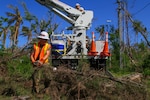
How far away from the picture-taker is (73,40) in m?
12.7

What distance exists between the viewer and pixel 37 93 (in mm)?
7062

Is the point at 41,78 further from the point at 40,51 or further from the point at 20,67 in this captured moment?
the point at 20,67

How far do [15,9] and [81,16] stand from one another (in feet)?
64.4

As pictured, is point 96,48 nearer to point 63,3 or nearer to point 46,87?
point 63,3

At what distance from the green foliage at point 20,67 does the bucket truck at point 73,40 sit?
1375mm

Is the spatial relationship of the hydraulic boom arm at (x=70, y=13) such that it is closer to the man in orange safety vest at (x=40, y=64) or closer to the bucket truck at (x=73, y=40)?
the bucket truck at (x=73, y=40)

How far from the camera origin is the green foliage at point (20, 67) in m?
9.28

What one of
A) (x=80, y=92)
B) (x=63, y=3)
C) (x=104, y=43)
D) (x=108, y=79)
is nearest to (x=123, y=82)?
(x=108, y=79)

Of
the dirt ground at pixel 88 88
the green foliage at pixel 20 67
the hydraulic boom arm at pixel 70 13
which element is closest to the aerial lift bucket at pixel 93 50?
the hydraulic boom arm at pixel 70 13

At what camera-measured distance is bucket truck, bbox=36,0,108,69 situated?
1195cm

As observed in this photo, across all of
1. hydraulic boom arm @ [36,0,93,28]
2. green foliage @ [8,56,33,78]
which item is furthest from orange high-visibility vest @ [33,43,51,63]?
hydraulic boom arm @ [36,0,93,28]

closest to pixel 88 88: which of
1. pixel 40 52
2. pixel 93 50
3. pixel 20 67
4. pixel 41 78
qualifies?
pixel 41 78

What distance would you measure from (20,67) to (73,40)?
3.45 m

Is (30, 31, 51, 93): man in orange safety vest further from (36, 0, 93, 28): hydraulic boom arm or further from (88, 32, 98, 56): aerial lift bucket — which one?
(36, 0, 93, 28): hydraulic boom arm
